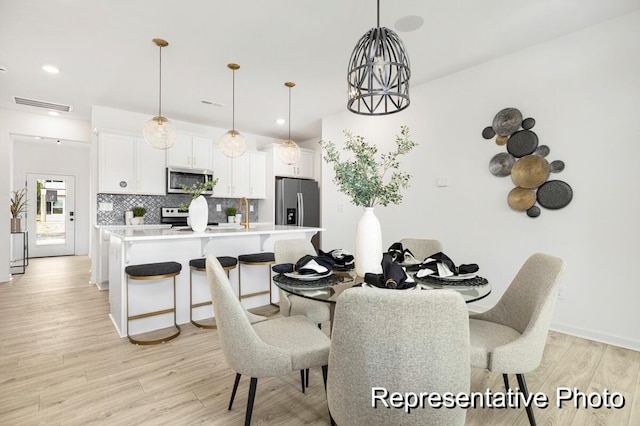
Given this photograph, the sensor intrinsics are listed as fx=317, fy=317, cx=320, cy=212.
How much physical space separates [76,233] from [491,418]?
9320 millimetres

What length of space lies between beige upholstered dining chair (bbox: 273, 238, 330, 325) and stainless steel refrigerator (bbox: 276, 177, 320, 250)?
3303 millimetres

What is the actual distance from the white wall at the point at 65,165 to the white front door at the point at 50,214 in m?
0.10

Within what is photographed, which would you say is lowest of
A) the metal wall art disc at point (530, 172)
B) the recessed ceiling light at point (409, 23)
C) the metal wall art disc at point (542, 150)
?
the metal wall art disc at point (530, 172)

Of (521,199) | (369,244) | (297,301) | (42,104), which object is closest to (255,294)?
(297,301)

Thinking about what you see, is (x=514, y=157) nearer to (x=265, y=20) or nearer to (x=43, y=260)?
(x=265, y=20)

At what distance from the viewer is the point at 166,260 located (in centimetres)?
315

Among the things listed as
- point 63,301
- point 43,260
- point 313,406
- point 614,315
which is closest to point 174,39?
point 313,406

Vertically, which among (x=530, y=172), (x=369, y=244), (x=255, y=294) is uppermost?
(x=530, y=172)

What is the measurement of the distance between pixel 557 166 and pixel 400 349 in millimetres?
2911

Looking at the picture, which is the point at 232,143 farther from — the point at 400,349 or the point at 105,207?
the point at 400,349

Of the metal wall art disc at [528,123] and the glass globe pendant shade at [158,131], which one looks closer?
the metal wall art disc at [528,123]

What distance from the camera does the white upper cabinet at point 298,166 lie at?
6.19 meters

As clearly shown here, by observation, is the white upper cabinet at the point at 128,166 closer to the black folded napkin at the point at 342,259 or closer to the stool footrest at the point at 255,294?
the stool footrest at the point at 255,294

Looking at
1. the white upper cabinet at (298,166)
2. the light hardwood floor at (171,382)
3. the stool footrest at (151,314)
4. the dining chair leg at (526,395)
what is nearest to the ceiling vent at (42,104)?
the light hardwood floor at (171,382)
